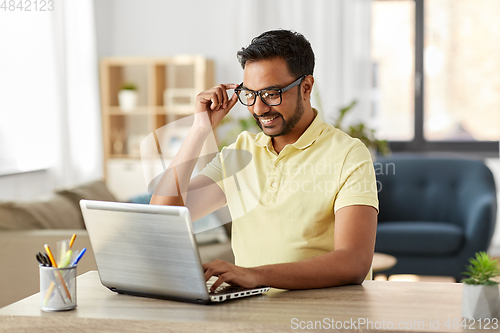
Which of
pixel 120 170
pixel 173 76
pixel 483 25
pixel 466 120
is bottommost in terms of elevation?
pixel 120 170

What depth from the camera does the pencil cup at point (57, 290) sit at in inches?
38.8

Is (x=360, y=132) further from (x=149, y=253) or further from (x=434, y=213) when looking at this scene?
(x=149, y=253)

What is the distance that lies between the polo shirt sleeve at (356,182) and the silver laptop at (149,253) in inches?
12.5

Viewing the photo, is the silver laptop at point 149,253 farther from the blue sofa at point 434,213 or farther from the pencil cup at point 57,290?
the blue sofa at point 434,213

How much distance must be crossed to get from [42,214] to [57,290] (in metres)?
1.84

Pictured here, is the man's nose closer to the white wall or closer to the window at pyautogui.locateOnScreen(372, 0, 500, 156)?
the white wall

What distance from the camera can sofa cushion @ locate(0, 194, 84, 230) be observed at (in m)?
2.56

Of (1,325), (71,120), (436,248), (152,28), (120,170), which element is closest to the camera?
(1,325)

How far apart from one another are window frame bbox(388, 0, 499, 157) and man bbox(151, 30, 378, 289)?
3768 mm

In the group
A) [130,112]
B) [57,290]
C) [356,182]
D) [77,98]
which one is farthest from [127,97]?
[57,290]

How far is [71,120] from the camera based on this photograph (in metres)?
4.36

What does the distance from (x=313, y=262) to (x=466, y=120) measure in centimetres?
431

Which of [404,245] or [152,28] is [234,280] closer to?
[404,245]

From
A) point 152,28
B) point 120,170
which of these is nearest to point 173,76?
point 152,28
